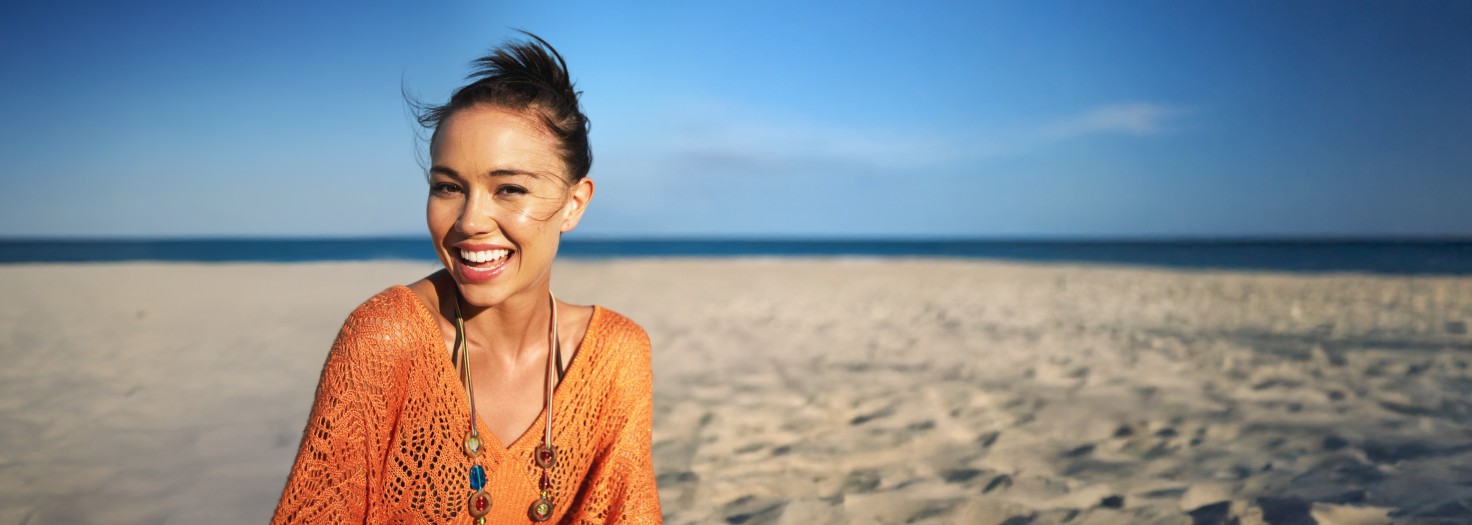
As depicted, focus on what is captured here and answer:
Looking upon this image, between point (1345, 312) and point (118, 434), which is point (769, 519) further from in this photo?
point (1345, 312)

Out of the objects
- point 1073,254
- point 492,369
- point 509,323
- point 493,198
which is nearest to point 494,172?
point 493,198

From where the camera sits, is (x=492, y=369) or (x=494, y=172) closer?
(x=494, y=172)

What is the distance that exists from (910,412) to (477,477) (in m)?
3.74

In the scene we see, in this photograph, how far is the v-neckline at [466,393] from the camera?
5.92 ft

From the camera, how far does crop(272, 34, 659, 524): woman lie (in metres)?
1.66

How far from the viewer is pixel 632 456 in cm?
204

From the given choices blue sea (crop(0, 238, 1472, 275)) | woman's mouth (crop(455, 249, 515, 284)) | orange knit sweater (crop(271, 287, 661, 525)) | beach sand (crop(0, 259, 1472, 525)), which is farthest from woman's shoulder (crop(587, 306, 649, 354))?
blue sea (crop(0, 238, 1472, 275))

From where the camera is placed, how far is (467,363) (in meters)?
1.85

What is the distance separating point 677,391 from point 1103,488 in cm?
294

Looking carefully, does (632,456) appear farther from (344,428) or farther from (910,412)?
(910,412)

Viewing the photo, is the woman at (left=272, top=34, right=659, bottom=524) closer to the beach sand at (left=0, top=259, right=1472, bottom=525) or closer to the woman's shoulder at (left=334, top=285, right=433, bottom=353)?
the woman's shoulder at (left=334, top=285, right=433, bottom=353)

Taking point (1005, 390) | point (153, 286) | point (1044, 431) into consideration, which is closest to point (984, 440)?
point (1044, 431)

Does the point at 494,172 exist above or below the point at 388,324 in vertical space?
above

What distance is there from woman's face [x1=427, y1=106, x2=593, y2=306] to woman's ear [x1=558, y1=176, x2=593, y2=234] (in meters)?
0.07
